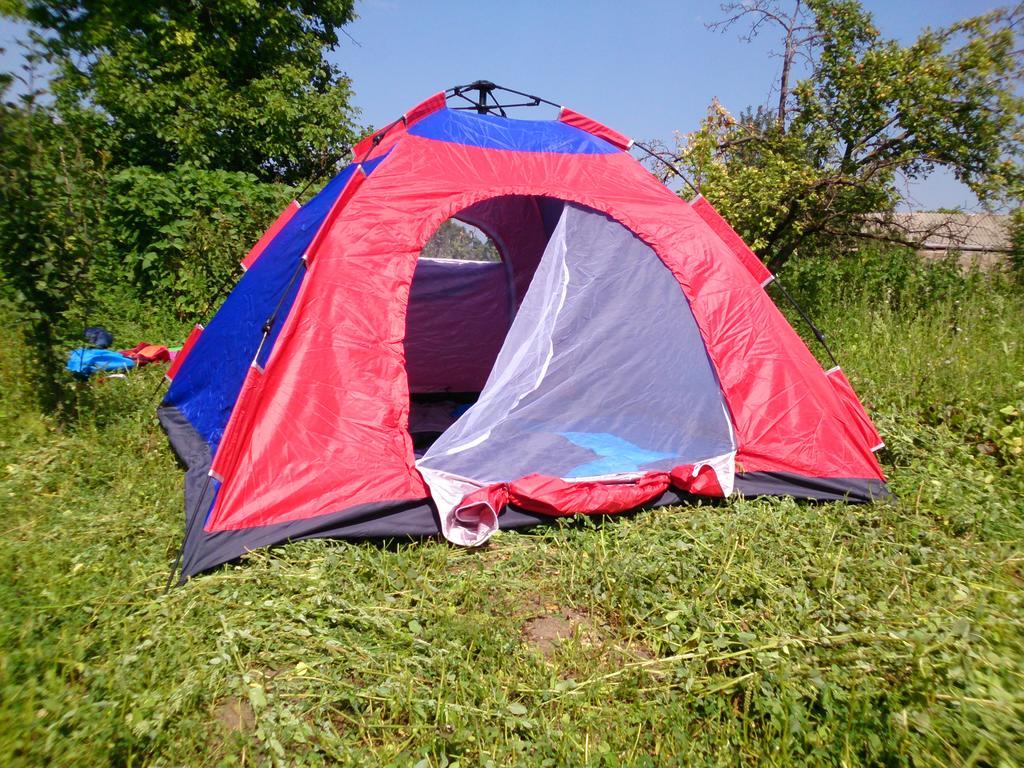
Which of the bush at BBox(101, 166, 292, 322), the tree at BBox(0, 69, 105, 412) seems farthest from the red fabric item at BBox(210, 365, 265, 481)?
the bush at BBox(101, 166, 292, 322)

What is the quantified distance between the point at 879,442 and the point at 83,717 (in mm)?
4038

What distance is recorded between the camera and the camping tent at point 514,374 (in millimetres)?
3389

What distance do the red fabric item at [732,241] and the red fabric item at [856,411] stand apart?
71 centimetres

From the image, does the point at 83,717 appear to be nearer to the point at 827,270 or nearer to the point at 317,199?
the point at 317,199

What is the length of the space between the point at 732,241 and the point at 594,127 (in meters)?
1.16

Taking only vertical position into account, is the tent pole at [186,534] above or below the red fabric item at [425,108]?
below

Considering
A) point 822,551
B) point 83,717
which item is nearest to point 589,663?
point 822,551

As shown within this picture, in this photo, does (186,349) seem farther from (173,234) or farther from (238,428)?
(173,234)

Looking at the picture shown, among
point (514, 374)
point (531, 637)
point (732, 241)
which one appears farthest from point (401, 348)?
point (732, 241)

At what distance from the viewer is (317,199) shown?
4578mm

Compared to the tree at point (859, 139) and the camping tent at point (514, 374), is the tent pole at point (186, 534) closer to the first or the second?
the camping tent at point (514, 374)

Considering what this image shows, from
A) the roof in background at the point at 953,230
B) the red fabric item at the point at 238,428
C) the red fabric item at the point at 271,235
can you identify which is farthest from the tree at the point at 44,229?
the roof in background at the point at 953,230

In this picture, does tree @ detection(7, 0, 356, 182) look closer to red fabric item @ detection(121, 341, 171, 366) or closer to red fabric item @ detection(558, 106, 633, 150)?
red fabric item @ detection(121, 341, 171, 366)

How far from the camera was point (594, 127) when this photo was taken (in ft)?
15.4
